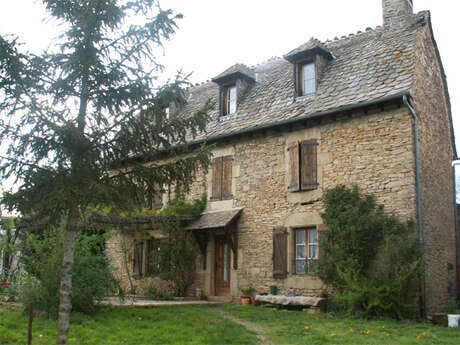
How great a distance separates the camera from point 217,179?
1405 centimetres

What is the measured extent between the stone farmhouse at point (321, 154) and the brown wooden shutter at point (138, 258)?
1.49 ft

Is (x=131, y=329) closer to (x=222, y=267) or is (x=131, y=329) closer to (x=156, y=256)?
(x=222, y=267)

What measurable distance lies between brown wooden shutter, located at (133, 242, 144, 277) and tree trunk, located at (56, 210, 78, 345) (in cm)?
936

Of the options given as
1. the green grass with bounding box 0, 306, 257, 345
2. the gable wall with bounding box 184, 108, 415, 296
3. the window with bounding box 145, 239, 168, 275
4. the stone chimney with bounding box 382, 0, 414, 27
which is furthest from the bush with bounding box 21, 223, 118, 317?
the stone chimney with bounding box 382, 0, 414, 27

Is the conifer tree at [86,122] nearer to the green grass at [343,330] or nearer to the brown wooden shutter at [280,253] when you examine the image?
the green grass at [343,330]

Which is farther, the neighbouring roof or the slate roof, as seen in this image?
the neighbouring roof

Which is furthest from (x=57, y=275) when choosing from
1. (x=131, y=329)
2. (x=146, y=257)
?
(x=146, y=257)

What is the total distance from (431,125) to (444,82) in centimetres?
285

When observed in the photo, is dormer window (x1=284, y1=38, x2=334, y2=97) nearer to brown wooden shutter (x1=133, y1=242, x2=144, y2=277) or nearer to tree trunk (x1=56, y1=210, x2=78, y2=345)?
brown wooden shutter (x1=133, y1=242, x2=144, y2=277)

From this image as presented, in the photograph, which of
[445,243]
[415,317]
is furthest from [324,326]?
[445,243]

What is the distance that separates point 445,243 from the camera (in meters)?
12.6

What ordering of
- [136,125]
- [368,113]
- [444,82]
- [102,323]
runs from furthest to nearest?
[444,82]
[368,113]
[102,323]
[136,125]

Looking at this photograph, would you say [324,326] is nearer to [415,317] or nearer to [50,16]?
[415,317]

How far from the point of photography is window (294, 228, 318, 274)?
11.8 m
